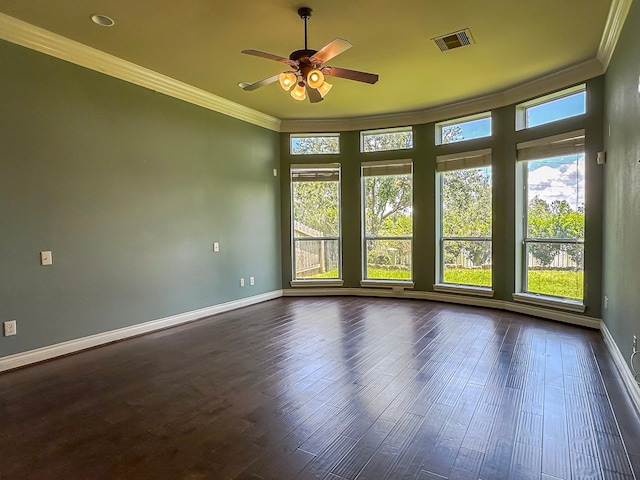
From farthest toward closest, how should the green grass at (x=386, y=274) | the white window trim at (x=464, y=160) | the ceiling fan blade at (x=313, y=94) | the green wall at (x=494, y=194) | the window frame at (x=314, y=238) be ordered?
the window frame at (x=314, y=238)
the green grass at (x=386, y=274)
the white window trim at (x=464, y=160)
the green wall at (x=494, y=194)
the ceiling fan blade at (x=313, y=94)

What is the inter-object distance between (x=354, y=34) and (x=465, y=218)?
3.47 metres

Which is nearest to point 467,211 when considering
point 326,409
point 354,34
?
point 354,34

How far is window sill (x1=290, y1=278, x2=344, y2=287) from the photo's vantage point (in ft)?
22.1

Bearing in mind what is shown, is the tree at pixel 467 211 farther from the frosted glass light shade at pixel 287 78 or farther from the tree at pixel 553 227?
the frosted glass light shade at pixel 287 78

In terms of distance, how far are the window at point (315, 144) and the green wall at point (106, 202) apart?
3.78ft

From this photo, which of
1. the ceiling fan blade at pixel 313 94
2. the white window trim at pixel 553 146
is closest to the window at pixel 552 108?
the white window trim at pixel 553 146

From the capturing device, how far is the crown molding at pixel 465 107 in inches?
173

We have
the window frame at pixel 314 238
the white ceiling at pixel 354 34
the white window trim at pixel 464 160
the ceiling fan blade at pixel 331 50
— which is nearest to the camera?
the ceiling fan blade at pixel 331 50

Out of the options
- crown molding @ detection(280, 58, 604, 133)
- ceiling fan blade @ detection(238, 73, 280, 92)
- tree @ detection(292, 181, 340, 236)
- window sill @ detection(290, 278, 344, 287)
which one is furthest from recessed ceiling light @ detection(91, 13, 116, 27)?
window sill @ detection(290, 278, 344, 287)

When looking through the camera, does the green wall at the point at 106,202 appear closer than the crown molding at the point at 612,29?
No

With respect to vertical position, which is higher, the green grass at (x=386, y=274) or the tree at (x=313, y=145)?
the tree at (x=313, y=145)

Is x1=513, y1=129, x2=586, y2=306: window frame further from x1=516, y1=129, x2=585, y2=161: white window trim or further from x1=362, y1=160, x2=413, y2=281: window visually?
x1=362, y1=160, x2=413, y2=281: window

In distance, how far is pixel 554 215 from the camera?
4.86 m

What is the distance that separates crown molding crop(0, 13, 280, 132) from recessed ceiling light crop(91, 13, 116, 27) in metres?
0.54
